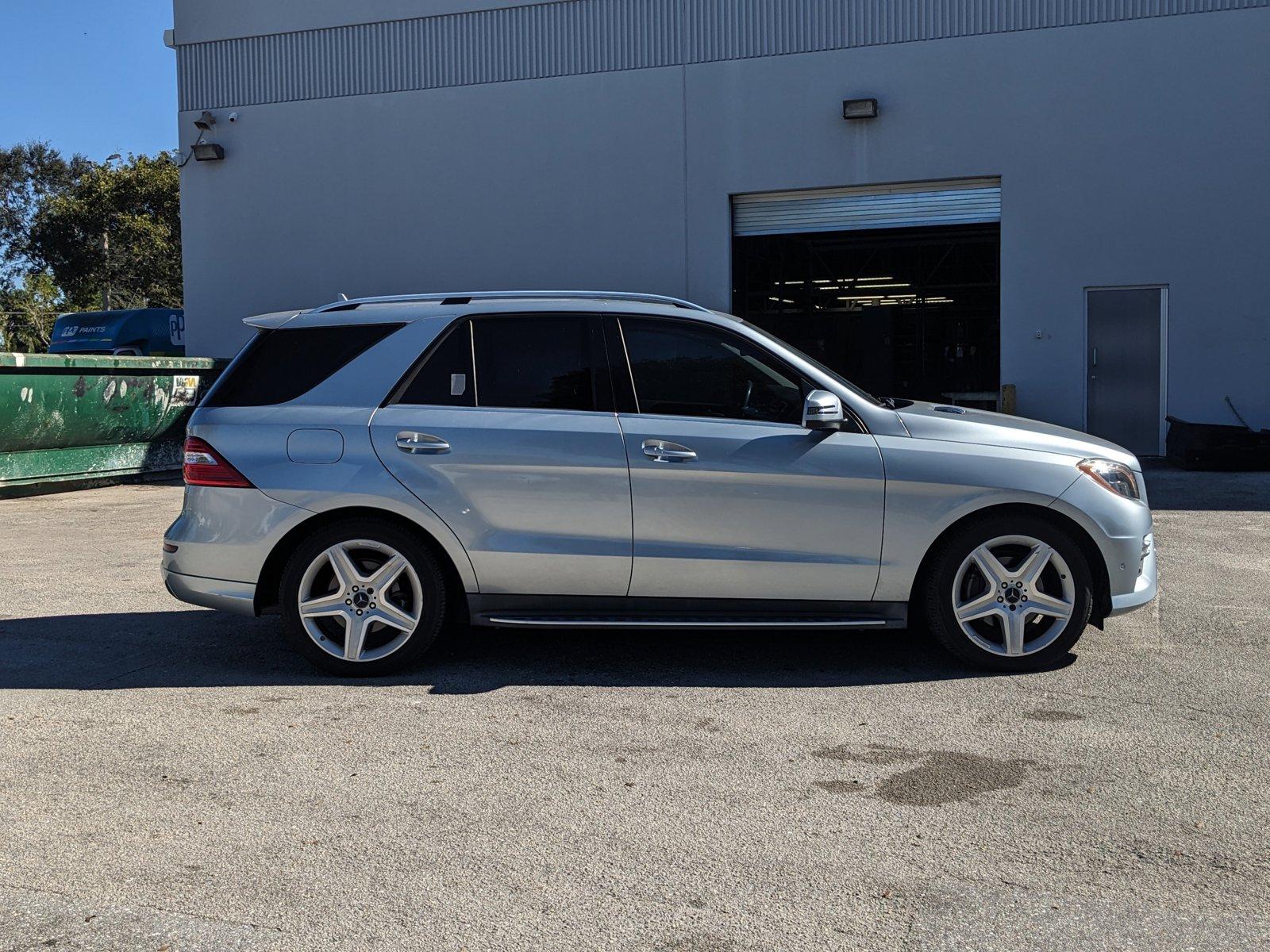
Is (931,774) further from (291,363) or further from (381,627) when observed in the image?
(291,363)

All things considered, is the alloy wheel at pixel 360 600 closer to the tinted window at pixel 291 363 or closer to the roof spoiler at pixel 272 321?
the tinted window at pixel 291 363

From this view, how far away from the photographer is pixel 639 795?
4.04m

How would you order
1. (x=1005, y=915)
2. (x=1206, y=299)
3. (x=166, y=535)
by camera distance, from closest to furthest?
(x=1005, y=915) < (x=166, y=535) < (x=1206, y=299)

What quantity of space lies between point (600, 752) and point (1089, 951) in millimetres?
1990

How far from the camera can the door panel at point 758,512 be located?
545cm

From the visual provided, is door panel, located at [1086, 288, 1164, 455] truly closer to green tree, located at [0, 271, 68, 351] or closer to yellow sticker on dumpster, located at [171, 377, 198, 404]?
yellow sticker on dumpster, located at [171, 377, 198, 404]

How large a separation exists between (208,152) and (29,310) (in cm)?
3498

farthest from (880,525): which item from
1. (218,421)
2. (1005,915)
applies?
(218,421)

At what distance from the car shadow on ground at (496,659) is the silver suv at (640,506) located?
0.26 metres

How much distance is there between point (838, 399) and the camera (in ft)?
17.8

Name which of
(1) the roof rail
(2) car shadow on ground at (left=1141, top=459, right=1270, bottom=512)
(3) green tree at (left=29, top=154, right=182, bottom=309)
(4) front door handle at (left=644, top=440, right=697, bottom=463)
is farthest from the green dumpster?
(3) green tree at (left=29, top=154, right=182, bottom=309)

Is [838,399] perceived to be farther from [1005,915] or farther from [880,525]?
[1005,915]

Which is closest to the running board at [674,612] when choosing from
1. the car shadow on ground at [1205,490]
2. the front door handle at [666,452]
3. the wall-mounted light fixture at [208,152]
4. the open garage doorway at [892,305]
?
the front door handle at [666,452]

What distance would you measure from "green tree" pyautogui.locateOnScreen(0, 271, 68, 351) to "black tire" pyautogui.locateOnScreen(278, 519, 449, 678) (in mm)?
49772
